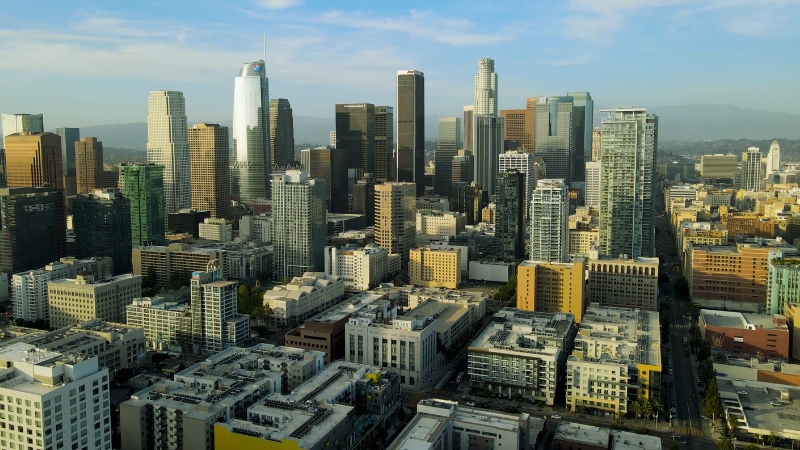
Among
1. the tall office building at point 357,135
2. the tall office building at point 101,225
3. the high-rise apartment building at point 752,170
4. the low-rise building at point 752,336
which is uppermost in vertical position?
the tall office building at point 357,135

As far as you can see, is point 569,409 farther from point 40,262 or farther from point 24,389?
point 40,262

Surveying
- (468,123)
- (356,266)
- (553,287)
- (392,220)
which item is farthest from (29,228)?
(468,123)

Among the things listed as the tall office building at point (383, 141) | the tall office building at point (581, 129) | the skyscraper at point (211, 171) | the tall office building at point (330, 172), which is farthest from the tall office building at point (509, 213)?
the tall office building at point (581, 129)

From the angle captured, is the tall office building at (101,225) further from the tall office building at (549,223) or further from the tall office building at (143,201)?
the tall office building at (549,223)

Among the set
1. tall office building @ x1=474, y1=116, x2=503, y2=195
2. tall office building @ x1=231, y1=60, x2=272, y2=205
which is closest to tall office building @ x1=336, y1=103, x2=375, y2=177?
tall office building @ x1=231, y1=60, x2=272, y2=205

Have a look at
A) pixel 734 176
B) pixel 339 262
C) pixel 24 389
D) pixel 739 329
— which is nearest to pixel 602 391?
pixel 739 329

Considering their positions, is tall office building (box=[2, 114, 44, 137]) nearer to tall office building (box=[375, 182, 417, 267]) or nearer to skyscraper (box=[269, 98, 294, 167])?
skyscraper (box=[269, 98, 294, 167])

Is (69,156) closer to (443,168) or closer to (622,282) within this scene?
(443,168)
